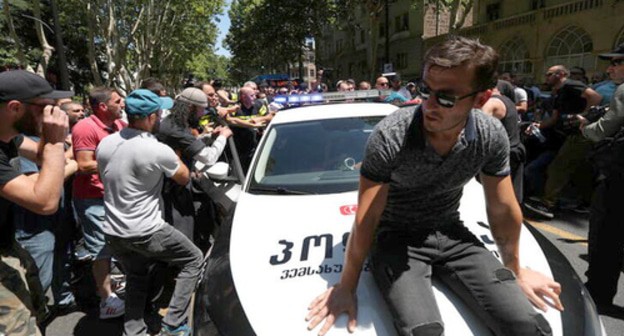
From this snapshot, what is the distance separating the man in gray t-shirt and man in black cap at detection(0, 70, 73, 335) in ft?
4.01

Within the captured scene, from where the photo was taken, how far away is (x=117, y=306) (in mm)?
3277

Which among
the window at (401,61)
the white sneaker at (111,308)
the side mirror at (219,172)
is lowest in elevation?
the white sneaker at (111,308)

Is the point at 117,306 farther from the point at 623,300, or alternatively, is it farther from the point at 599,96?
the point at 599,96

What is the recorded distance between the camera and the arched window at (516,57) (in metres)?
21.7

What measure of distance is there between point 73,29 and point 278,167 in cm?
3121

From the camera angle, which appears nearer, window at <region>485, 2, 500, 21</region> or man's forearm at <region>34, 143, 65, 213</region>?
man's forearm at <region>34, 143, 65, 213</region>

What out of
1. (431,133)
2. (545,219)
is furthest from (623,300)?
(431,133)

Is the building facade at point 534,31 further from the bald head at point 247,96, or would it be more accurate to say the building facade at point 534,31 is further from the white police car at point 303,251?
the white police car at point 303,251

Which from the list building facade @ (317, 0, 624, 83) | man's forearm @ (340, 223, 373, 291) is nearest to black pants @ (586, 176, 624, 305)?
man's forearm @ (340, 223, 373, 291)

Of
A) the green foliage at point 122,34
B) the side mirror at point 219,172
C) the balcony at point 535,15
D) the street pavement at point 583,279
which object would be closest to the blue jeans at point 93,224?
the street pavement at point 583,279

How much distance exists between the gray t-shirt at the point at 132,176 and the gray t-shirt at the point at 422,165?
1452 mm

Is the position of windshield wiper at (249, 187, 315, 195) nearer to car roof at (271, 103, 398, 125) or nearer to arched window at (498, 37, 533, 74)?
car roof at (271, 103, 398, 125)

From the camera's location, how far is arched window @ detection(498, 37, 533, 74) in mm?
21734

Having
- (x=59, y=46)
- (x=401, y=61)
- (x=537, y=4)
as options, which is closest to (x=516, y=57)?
(x=537, y=4)
